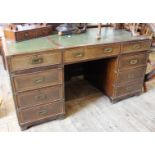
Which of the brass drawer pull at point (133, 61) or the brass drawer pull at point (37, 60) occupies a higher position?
the brass drawer pull at point (37, 60)

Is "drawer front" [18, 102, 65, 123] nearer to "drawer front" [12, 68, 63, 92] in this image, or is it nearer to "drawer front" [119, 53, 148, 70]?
"drawer front" [12, 68, 63, 92]

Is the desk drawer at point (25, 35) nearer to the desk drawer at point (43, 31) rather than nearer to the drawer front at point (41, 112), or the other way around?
the desk drawer at point (43, 31)

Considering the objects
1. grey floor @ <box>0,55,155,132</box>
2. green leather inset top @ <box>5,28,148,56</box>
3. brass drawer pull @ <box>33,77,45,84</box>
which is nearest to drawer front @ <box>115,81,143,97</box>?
grey floor @ <box>0,55,155,132</box>

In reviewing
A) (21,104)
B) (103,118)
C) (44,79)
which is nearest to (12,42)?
(44,79)

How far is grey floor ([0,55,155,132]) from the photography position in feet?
5.95

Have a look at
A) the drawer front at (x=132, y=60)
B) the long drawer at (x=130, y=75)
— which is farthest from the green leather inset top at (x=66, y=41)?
the long drawer at (x=130, y=75)

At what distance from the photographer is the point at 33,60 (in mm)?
1459

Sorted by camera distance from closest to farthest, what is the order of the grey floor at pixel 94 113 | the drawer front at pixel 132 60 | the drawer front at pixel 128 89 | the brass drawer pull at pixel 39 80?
the brass drawer pull at pixel 39 80
the grey floor at pixel 94 113
the drawer front at pixel 132 60
the drawer front at pixel 128 89

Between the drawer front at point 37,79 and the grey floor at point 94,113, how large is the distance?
47 cm

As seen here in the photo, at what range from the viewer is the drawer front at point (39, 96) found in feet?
5.22

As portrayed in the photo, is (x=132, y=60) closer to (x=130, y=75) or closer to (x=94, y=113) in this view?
(x=130, y=75)

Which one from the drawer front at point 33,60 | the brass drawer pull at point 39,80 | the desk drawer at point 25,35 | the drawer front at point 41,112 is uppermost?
the desk drawer at point 25,35
